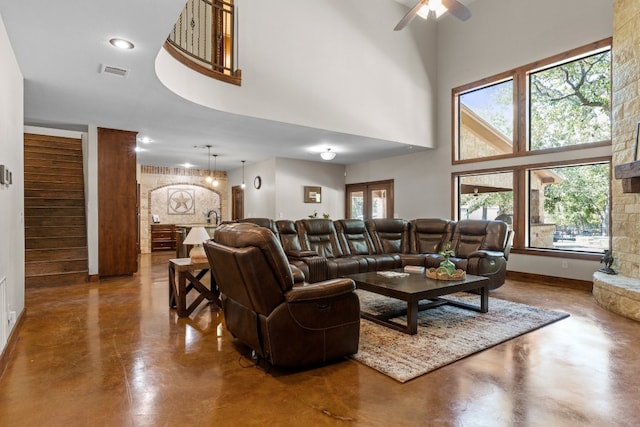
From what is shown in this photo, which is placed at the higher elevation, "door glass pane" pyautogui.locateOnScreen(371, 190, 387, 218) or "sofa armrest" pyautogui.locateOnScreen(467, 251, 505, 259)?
"door glass pane" pyautogui.locateOnScreen(371, 190, 387, 218)

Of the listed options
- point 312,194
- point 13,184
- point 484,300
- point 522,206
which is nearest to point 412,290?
point 484,300

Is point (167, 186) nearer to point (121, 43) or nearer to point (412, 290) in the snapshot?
point (121, 43)

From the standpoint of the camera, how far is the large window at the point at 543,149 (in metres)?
5.31

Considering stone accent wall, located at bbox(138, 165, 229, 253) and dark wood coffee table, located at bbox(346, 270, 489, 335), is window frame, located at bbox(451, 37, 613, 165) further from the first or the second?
stone accent wall, located at bbox(138, 165, 229, 253)

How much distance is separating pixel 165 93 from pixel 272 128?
1874 mm

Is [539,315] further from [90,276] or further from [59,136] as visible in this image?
[59,136]

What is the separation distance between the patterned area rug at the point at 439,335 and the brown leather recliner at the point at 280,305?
1.07 ft

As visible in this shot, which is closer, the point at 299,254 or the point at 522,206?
the point at 299,254

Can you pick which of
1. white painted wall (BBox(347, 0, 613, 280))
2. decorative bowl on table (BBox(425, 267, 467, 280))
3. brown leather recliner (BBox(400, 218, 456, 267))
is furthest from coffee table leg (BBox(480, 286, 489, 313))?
white painted wall (BBox(347, 0, 613, 280))

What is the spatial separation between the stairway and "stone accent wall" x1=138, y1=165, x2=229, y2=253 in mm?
3098

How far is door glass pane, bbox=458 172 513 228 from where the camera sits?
6352 mm

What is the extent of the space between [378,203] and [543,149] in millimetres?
3943

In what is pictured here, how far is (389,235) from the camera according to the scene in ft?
20.7

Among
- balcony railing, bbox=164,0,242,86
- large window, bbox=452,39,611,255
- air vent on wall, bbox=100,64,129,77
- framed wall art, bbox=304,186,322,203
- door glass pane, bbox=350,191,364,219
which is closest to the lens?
air vent on wall, bbox=100,64,129,77
